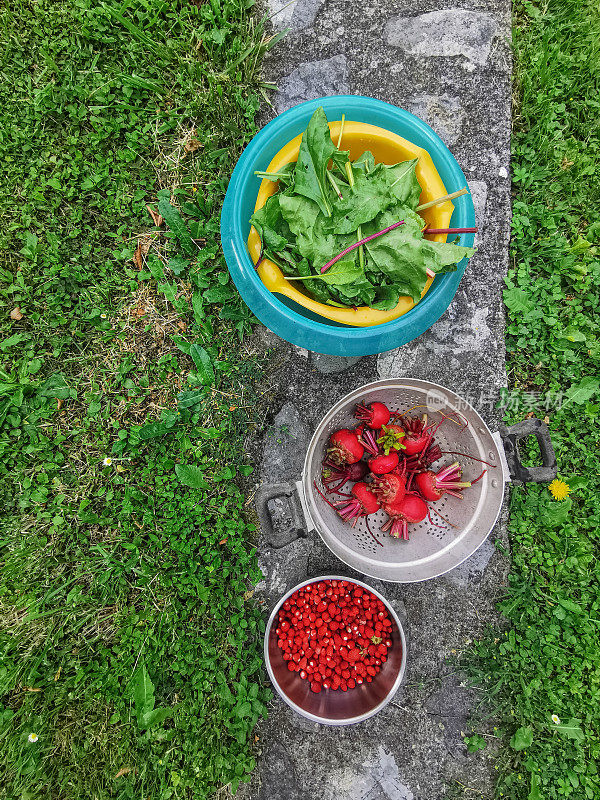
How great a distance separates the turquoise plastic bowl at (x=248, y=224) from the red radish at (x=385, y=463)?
481 millimetres

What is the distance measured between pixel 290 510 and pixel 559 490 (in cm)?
132

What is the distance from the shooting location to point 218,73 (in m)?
2.32

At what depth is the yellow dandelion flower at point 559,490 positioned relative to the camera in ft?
7.86

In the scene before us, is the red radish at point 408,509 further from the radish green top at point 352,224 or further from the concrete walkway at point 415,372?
the radish green top at point 352,224

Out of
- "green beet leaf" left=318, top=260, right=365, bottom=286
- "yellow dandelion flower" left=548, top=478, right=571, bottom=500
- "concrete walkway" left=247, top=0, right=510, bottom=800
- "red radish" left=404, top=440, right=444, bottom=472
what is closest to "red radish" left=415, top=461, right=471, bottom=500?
"red radish" left=404, top=440, right=444, bottom=472

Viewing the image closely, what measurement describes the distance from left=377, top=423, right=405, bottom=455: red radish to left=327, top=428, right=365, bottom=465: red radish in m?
0.10

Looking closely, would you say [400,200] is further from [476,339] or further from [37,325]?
[37,325]

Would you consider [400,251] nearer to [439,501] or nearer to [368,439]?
[368,439]

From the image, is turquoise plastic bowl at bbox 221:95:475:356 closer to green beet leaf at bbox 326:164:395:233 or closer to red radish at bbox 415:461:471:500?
green beet leaf at bbox 326:164:395:233

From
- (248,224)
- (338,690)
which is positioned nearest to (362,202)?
(248,224)

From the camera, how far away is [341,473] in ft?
7.42

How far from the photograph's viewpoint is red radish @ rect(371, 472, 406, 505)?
2.08m

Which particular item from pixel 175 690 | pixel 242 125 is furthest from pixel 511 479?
pixel 242 125

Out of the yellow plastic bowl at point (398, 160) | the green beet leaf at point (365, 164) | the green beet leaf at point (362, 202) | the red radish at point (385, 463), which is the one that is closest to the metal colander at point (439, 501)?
the red radish at point (385, 463)
